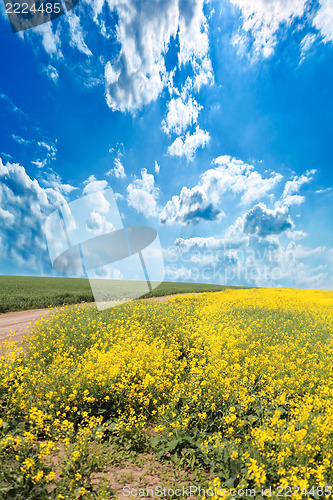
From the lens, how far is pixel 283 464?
146 inches

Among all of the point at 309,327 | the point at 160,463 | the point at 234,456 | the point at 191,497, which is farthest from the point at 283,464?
the point at 309,327

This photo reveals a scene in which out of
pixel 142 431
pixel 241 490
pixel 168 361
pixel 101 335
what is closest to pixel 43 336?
pixel 101 335

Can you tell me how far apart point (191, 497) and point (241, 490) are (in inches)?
31.2

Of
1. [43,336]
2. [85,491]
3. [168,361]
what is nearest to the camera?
[85,491]

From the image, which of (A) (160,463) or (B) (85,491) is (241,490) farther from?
(B) (85,491)

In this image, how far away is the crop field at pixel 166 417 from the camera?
3.69m

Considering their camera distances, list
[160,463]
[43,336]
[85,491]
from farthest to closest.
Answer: [43,336] → [160,463] → [85,491]

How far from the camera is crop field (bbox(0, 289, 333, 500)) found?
369 cm

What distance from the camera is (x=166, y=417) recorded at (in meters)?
5.29

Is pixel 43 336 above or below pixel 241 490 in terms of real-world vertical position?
above

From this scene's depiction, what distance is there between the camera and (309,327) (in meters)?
10.8

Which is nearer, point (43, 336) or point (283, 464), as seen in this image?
point (283, 464)

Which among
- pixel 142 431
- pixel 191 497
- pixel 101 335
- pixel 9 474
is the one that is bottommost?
pixel 191 497

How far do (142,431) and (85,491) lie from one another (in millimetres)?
1883
